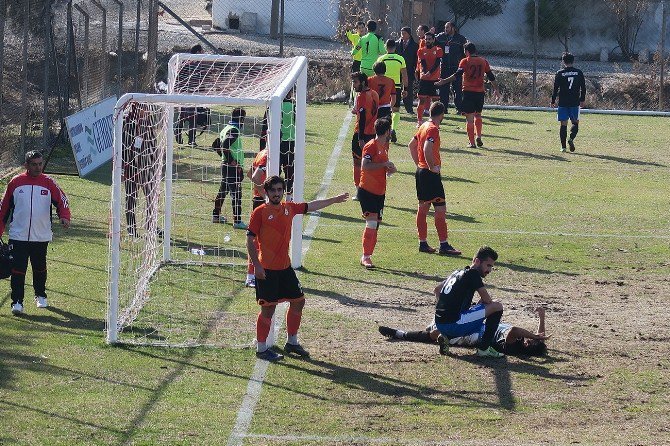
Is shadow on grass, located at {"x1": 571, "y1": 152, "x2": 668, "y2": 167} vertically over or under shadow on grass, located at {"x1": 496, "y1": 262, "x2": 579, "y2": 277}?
over

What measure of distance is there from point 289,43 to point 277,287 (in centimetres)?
3017

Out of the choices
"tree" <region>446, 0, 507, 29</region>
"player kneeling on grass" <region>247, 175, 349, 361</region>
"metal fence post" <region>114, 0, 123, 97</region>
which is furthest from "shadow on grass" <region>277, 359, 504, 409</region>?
"tree" <region>446, 0, 507, 29</region>

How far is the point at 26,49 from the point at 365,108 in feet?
21.0

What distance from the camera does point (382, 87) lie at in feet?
Result: 67.8

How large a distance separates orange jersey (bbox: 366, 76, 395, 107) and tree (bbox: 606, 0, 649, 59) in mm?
22645

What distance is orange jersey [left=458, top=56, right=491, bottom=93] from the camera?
80.3 ft

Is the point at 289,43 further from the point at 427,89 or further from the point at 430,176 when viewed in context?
the point at 430,176

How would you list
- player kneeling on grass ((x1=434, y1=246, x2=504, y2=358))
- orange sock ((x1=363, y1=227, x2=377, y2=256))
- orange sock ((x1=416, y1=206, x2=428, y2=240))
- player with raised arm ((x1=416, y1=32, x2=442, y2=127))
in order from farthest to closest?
player with raised arm ((x1=416, y1=32, x2=442, y2=127)), orange sock ((x1=416, y1=206, x2=428, y2=240)), orange sock ((x1=363, y1=227, x2=377, y2=256)), player kneeling on grass ((x1=434, y1=246, x2=504, y2=358))

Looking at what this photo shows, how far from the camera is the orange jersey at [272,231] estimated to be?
10.4 metres

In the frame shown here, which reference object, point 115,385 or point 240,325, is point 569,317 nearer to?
point 240,325

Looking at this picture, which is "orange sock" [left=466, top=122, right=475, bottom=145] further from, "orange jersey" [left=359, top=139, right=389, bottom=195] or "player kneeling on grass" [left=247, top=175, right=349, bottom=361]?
"player kneeling on grass" [left=247, top=175, right=349, bottom=361]

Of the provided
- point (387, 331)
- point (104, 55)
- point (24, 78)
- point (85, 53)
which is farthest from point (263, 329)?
point (104, 55)

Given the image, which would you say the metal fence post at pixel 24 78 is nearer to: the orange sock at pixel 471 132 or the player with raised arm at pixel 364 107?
the player with raised arm at pixel 364 107

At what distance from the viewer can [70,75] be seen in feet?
77.2
